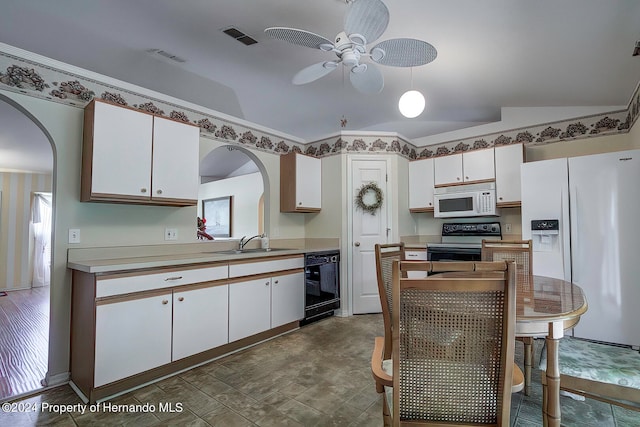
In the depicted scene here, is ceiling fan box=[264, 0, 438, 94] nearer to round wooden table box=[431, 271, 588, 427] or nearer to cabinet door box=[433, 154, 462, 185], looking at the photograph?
round wooden table box=[431, 271, 588, 427]

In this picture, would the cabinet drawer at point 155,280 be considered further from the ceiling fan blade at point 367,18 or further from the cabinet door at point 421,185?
the cabinet door at point 421,185

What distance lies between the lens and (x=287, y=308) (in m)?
3.30

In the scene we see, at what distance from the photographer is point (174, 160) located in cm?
270

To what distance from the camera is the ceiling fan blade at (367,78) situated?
2.29m

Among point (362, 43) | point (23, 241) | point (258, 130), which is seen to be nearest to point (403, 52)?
point (362, 43)

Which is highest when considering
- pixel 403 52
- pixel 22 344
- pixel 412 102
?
pixel 403 52

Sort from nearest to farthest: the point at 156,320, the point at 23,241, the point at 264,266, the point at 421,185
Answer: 1. the point at 156,320
2. the point at 264,266
3. the point at 421,185
4. the point at 23,241

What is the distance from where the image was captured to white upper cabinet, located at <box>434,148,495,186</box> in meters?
3.89

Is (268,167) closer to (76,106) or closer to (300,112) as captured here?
(300,112)

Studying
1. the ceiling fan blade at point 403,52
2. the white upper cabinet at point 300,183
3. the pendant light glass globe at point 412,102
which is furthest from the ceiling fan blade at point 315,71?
the white upper cabinet at point 300,183

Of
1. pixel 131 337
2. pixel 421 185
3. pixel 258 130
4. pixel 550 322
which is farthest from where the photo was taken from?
pixel 421 185

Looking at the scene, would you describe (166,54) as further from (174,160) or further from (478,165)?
(478,165)

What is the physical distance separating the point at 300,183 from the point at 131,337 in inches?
98.8

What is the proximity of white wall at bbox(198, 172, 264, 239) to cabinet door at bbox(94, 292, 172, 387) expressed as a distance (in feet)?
15.2
